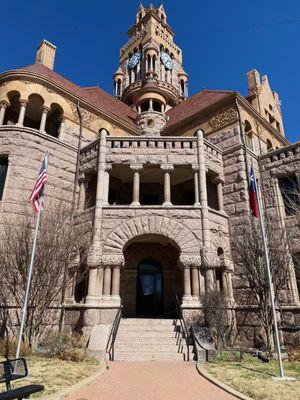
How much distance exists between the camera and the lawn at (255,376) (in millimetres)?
6421

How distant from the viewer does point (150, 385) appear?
7.30 meters

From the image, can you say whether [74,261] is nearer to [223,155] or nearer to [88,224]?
[88,224]

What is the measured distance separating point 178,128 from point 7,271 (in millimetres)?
14487

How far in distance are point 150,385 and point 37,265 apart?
6.24 meters

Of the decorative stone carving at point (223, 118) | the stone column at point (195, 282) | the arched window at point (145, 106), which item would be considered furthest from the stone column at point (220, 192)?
the arched window at point (145, 106)

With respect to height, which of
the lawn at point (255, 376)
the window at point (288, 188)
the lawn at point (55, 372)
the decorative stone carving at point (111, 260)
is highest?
the window at point (288, 188)

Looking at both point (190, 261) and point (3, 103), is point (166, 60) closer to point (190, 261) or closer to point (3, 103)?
point (3, 103)

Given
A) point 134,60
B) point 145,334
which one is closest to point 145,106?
point 134,60

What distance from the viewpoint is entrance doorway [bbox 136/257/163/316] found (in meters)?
16.8

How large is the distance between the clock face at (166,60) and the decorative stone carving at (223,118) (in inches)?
1003

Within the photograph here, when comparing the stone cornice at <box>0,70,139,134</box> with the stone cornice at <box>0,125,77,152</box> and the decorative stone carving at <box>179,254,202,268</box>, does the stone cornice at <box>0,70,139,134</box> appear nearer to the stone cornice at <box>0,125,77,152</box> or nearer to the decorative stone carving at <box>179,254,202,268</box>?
the stone cornice at <box>0,125,77,152</box>

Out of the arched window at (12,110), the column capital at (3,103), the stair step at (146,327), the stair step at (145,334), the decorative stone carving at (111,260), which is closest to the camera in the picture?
the stair step at (145,334)

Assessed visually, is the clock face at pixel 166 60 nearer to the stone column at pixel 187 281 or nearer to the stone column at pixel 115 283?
the stone column at pixel 187 281

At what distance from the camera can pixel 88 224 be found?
1486cm
